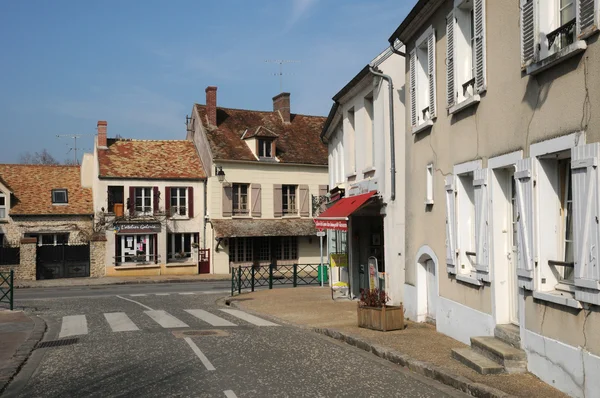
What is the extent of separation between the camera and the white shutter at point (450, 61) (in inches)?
408

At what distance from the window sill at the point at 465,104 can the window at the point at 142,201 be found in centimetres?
2504

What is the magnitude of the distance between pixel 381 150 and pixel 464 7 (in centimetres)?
566

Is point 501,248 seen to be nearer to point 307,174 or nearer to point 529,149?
point 529,149

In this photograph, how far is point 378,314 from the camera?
1166cm

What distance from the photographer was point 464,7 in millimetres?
10109

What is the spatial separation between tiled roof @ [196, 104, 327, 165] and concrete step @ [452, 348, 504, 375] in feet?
87.2

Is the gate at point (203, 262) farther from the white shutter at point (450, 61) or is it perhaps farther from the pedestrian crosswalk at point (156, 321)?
the white shutter at point (450, 61)

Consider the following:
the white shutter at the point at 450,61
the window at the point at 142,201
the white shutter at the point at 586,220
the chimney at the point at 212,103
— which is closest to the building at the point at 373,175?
the white shutter at the point at 450,61

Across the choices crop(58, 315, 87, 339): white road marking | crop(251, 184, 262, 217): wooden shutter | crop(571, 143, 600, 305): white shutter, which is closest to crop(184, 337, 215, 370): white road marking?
crop(58, 315, 87, 339): white road marking

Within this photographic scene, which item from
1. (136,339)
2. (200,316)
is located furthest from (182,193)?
(136,339)

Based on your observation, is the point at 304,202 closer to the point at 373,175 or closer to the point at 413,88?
the point at 373,175

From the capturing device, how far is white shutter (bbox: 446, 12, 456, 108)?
10.4 m

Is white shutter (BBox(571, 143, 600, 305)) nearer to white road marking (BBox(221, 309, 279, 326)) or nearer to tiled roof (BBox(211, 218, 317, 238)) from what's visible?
white road marking (BBox(221, 309, 279, 326))

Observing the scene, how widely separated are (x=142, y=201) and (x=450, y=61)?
82.9 feet
